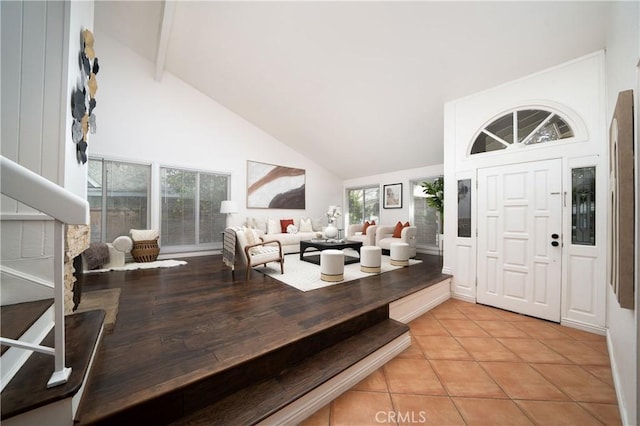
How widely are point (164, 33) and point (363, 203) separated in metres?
6.26

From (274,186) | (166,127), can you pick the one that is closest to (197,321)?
(166,127)

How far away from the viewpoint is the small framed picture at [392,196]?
6.46 metres

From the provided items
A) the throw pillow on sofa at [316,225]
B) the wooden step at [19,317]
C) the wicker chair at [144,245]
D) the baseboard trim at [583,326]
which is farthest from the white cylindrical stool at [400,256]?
the wicker chair at [144,245]

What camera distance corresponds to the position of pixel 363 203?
7.56m

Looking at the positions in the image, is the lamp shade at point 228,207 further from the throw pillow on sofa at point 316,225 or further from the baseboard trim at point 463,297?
the baseboard trim at point 463,297

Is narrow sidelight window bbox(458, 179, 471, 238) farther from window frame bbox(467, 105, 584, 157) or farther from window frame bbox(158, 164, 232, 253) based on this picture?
window frame bbox(158, 164, 232, 253)

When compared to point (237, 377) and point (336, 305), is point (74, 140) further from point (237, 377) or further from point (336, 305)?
point (336, 305)

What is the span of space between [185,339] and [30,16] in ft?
7.71

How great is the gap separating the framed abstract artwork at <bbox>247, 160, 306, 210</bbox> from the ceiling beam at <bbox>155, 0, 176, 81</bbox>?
258cm

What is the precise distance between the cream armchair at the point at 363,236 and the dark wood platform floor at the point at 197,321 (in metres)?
1.94

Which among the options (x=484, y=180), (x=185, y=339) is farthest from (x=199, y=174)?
(x=484, y=180)

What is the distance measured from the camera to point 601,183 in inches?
91.1

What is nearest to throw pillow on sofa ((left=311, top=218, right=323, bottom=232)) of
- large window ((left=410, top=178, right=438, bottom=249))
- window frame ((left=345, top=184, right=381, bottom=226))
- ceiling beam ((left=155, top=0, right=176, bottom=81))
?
window frame ((left=345, top=184, right=381, bottom=226))

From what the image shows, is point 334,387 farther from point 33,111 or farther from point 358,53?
point 358,53
